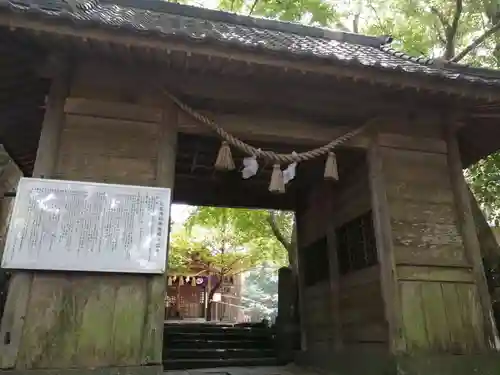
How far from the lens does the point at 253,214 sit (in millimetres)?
15047

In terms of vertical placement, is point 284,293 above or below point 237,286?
below

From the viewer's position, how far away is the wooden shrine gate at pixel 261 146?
427 centimetres

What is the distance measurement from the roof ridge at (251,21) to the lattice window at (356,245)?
453 centimetres

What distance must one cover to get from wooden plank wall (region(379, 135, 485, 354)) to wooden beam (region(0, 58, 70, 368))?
4308 mm

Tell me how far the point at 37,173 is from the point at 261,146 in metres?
3.35

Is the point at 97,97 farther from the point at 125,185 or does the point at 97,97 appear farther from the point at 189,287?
the point at 189,287

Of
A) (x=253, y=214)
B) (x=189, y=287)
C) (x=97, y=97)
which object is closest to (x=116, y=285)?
(x=97, y=97)

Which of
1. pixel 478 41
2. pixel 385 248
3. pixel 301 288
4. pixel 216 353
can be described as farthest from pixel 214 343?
pixel 478 41

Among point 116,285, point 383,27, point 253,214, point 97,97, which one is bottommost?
point 116,285

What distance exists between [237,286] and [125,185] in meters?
25.9

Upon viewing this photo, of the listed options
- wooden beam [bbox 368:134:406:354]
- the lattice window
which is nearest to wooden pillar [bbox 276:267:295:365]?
the lattice window

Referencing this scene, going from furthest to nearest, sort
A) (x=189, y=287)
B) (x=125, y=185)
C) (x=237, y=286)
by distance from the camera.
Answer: (x=237, y=286) < (x=189, y=287) < (x=125, y=185)

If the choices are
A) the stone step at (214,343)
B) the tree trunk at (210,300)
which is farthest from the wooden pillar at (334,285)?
the tree trunk at (210,300)

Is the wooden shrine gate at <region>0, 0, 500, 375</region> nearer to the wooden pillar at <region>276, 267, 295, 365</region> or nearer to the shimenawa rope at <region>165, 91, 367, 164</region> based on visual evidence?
the shimenawa rope at <region>165, 91, 367, 164</region>
